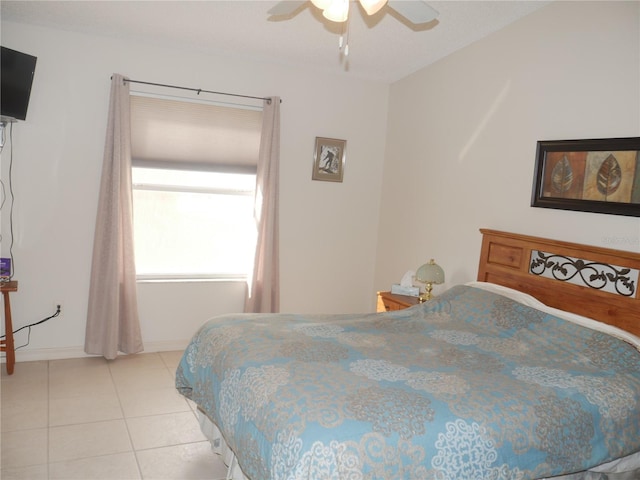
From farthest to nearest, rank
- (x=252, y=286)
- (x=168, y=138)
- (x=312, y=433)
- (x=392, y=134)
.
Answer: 1. (x=392, y=134)
2. (x=252, y=286)
3. (x=168, y=138)
4. (x=312, y=433)

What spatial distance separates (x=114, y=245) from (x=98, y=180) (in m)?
0.52

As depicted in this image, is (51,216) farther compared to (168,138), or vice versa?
(168,138)

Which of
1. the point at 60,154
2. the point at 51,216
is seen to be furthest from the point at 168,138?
the point at 51,216

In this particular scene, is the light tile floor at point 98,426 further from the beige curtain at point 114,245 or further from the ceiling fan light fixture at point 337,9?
the ceiling fan light fixture at point 337,9

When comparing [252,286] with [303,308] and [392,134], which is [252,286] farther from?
[392,134]

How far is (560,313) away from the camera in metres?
2.56

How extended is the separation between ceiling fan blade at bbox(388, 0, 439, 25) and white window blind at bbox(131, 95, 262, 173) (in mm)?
2258

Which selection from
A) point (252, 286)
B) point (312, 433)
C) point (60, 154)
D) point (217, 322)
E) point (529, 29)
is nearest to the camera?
point (312, 433)

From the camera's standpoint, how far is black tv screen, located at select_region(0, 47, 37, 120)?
3.23 metres

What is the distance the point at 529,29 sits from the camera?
122 inches

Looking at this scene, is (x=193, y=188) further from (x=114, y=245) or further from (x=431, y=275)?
(x=431, y=275)

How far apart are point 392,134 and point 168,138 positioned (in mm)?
1974

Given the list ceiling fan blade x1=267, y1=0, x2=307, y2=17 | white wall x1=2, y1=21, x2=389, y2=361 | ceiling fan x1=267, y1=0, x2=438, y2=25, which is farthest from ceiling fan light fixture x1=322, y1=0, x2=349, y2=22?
white wall x1=2, y1=21, x2=389, y2=361

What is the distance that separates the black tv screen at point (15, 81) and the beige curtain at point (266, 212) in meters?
1.69
